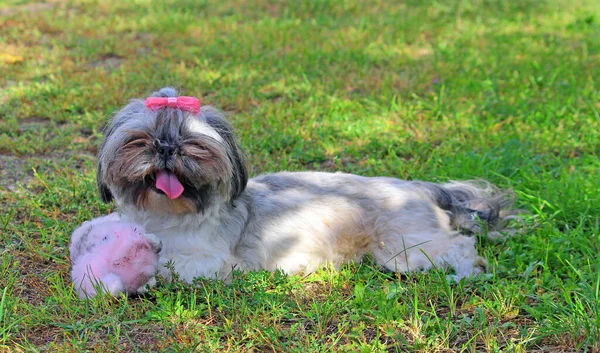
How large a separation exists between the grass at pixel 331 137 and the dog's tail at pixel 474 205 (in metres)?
0.19

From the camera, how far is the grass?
378 centimetres

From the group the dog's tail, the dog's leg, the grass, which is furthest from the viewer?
the dog's tail

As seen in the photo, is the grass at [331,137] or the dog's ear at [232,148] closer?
the grass at [331,137]

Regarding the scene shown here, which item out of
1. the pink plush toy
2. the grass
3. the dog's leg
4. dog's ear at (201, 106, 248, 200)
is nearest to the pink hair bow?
dog's ear at (201, 106, 248, 200)

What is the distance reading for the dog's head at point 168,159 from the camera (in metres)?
3.93

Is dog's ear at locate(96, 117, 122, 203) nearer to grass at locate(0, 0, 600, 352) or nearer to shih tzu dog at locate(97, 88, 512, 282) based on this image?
shih tzu dog at locate(97, 88, 512, 282)

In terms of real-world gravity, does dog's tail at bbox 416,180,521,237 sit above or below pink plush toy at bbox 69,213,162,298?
below

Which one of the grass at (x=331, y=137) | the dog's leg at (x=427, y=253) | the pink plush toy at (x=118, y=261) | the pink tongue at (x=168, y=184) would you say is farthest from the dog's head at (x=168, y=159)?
the dog's leg at (x=427, y=253)

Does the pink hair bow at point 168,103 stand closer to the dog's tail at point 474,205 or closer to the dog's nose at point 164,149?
the dog's nose at point 164,149

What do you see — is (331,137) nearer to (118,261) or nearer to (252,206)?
(252,206)

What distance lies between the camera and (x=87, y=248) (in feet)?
13.8

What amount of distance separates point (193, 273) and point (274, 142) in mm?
2478

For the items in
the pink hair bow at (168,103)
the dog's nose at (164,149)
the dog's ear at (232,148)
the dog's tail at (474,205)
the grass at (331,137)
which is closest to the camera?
the grass at (331,137)

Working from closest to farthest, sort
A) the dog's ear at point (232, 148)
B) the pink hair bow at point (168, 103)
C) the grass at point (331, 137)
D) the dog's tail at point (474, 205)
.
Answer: the grass at point (331, 137)
the pink hair bow at point (168, 103)
the dog's ear at point (232, 148)
the dog's tail at point (474, 205)
